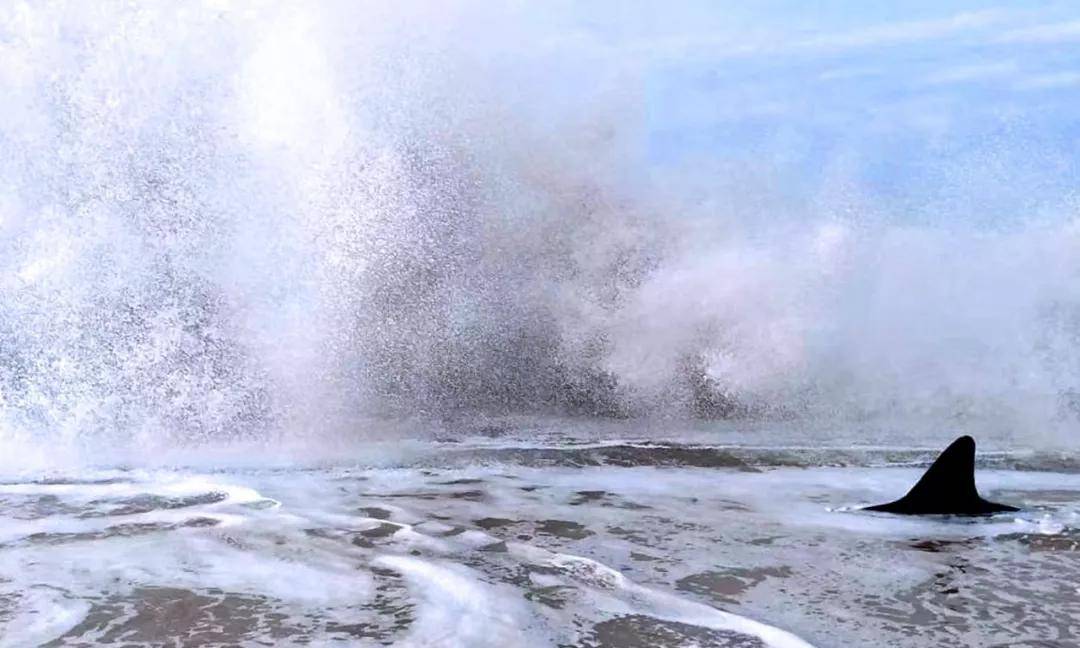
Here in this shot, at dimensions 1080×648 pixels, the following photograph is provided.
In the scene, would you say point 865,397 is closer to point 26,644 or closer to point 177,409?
point 177,409

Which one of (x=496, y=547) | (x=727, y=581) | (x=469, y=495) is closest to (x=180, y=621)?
(x=496, y=547)

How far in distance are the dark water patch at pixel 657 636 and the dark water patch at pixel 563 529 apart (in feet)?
7.62

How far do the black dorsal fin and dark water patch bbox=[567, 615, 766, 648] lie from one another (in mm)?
3930

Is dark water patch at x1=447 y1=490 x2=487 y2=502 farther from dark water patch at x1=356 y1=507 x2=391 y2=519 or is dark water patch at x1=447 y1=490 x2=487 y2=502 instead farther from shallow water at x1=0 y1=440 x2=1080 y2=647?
dark water patch at x1=356 y1=507 x2=391 y2=519

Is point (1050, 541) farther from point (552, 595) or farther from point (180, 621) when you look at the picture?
point (180, 621)

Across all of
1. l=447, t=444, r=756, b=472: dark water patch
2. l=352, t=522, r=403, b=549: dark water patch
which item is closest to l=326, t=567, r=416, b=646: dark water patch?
l=352, t=522, r=403, b=549: dark water patch

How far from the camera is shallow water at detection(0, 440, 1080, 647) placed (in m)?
5.40

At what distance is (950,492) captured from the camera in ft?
28.6

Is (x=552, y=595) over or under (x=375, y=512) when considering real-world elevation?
under

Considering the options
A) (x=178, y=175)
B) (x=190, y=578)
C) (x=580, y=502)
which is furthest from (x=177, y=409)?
(x=190, y=578)

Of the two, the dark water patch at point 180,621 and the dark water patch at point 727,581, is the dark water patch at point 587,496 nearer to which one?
the dark water patch at point 727,581

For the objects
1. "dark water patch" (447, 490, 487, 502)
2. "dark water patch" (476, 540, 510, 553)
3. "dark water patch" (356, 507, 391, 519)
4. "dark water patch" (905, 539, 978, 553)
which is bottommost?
"dark water patch" (476, 540, 510, 553)

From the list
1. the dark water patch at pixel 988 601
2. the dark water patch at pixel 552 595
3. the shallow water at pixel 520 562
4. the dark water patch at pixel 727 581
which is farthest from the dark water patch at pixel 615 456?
the dark water patch at pixel 552 595

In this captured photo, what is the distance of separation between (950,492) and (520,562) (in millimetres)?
3724
